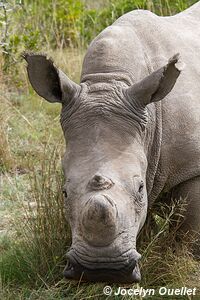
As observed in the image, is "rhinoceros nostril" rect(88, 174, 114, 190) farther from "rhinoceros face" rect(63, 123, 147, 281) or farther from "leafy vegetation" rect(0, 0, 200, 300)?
"leafy vegetation" rect(0, 0, 200, 300)

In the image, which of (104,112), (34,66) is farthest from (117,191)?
(34,66)

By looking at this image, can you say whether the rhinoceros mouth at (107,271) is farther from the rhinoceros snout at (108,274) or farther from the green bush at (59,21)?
the green bush at (59,21)

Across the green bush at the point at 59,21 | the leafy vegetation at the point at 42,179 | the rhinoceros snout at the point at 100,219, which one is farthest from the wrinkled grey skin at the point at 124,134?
the green bush at the point at 59,21

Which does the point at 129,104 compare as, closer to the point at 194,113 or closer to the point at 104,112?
the point at 104,112

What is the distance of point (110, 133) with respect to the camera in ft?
15.1

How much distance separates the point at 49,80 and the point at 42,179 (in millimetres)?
919

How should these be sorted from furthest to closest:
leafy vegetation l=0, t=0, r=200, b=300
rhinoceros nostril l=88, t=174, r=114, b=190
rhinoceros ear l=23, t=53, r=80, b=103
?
leafy vegetation l=0, t=0, r=200, b=300 → rhinoceros ear l=23, t=53, r=80, b=103 → rhinoceros nostril l=88, t=174, r=114, b=190

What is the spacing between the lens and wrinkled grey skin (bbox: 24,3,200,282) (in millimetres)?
4195

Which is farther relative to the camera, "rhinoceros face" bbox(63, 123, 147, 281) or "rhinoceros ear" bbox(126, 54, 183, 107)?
"rhinoceros ear" bbox(126, 54, 183, 107)

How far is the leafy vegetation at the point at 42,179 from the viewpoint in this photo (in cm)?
519

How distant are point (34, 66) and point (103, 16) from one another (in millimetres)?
6308

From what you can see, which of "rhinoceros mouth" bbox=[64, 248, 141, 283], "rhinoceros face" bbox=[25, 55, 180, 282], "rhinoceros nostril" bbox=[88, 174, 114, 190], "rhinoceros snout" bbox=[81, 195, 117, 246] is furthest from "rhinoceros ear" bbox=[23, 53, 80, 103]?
"rhinoceros mouth" bbox=[64, 248, 141, 283]

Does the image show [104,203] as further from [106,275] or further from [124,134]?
[124,134]

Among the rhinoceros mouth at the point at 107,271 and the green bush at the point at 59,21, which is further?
the green bush at the point at 59,21
